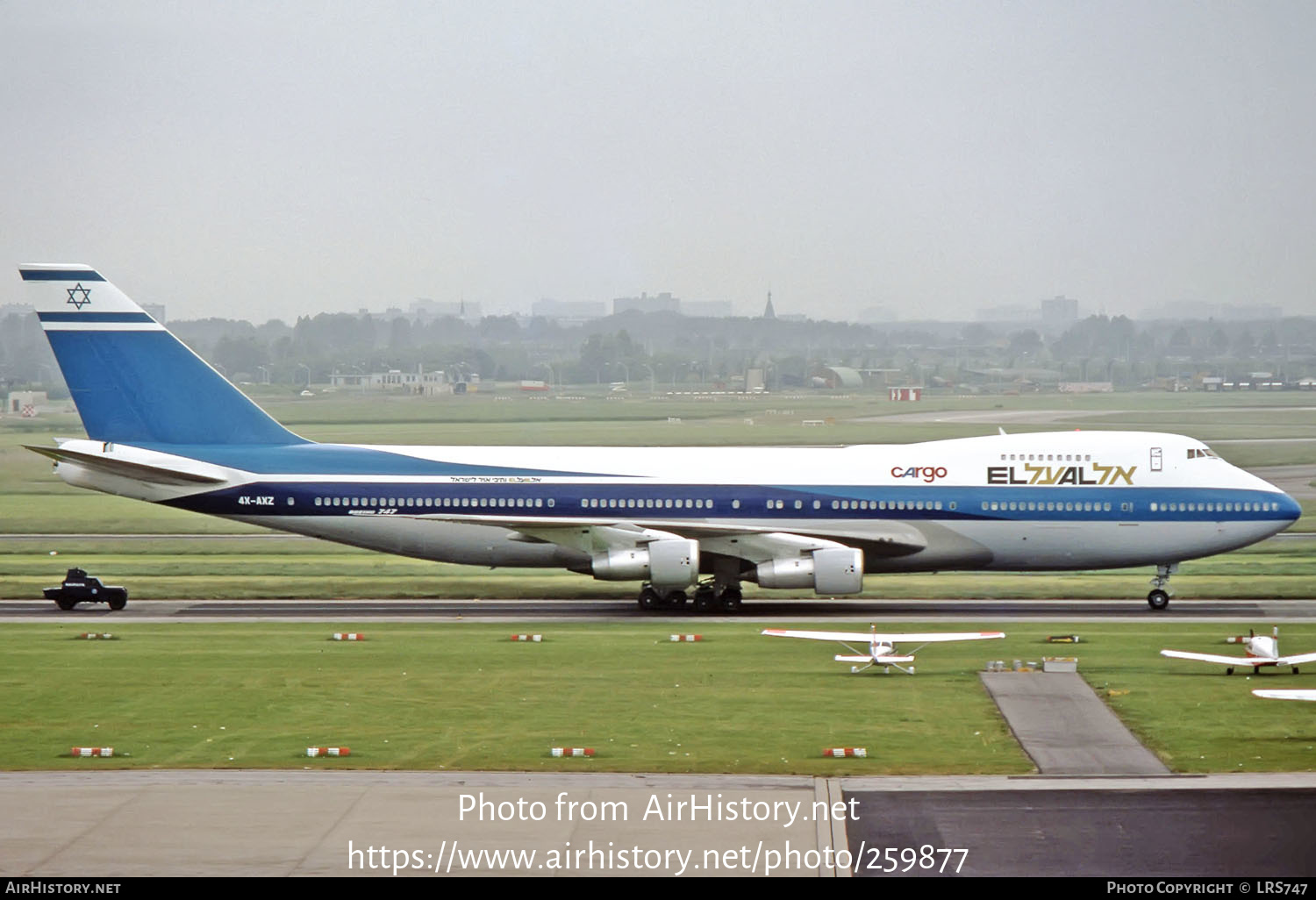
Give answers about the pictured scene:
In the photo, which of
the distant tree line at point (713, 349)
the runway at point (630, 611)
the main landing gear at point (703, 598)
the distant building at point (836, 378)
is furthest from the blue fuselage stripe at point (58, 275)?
the distant building at point (836, 378)

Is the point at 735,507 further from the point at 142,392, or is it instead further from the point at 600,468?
the point at 142,392

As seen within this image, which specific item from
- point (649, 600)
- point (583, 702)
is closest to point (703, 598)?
point (649, 600)

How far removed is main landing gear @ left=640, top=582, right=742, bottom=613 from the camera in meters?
40.3

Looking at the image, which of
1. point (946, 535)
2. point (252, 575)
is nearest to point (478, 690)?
point (946, 535)

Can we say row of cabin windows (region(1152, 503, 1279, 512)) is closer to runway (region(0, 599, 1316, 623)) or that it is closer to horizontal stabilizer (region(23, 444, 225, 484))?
runway (region(0, 599, 1316, 623))

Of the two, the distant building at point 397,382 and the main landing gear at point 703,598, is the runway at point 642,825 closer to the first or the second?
the main landing gear at point 703,598

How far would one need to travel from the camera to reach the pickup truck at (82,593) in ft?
131

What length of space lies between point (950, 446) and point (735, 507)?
6.13m

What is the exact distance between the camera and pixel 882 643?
29875mm

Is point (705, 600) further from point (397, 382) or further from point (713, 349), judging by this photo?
point (713, 349)

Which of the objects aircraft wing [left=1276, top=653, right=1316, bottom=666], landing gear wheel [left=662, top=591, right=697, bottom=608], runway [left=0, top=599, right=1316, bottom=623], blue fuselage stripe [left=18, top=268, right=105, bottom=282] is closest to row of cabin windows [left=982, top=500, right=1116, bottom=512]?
runway [left=0, top=599, right=1316, bottom=623]

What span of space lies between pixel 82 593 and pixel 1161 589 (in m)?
28.2

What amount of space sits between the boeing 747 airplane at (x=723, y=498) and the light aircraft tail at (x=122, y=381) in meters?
0.11

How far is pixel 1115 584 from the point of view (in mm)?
47469
